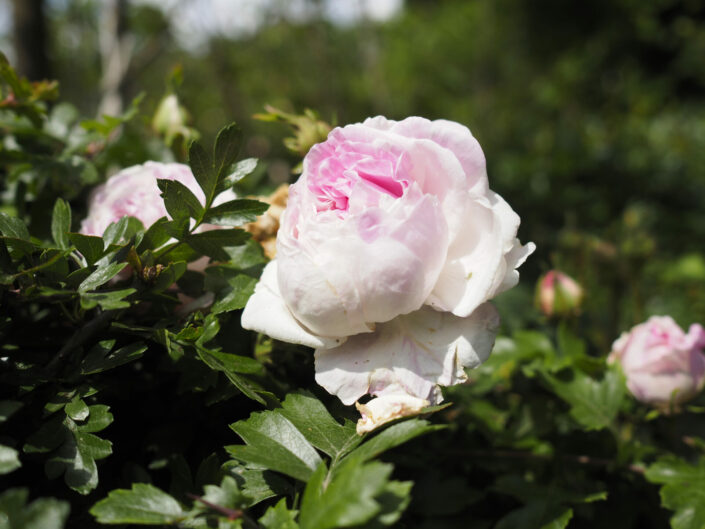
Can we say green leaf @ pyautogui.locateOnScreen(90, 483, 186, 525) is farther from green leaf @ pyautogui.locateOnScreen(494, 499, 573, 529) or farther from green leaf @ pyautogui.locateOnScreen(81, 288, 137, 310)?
green leaf @ pyautogui.locateOnScreen(494, 499, 573, 529)

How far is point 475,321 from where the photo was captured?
16.6 inches

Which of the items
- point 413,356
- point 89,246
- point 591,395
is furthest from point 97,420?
point 591,395

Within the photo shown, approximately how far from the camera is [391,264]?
39cm

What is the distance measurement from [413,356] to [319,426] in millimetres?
89

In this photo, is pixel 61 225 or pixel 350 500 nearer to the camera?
pixel 350 500

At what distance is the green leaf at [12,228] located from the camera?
1.44 ft

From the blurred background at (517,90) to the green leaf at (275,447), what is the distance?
38 centimetres

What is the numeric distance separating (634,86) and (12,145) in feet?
18.7

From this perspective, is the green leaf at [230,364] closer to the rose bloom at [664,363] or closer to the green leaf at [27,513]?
the green leaf at [27,513]

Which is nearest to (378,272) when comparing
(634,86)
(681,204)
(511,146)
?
Answer: (681,204)

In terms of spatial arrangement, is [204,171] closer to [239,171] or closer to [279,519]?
[239,171]

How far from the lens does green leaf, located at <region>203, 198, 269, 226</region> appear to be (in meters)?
0.47

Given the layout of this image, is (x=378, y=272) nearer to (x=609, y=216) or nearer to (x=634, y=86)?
(x=609, y=216)

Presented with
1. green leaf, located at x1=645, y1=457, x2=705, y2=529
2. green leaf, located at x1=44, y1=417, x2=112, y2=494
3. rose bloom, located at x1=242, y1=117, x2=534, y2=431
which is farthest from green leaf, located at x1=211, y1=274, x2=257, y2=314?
green leaf, located at x1=645, y1=457, x2=705, y2=529
